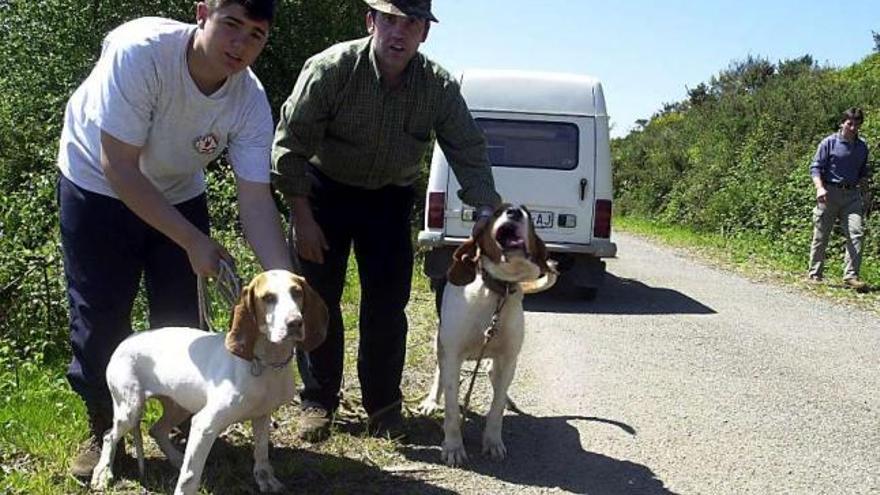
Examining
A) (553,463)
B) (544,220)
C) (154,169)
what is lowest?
(553,463)

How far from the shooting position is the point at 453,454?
394 centimetres

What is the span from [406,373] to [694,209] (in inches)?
757

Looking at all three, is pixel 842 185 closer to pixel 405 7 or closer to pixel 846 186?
pixel 846 186

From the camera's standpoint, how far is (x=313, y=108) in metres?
3.94

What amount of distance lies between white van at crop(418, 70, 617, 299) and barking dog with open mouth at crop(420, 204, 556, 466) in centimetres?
528

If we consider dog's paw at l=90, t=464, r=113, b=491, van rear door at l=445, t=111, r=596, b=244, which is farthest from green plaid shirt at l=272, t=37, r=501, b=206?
van rear door at l=445, t=111, r=596, b=244

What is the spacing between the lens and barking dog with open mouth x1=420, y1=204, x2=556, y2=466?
3844mm

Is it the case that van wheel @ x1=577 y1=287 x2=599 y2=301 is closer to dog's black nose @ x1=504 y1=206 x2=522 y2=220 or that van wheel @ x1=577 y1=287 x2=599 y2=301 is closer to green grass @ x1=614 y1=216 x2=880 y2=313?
green grass @ x1=614 y1=216 x2=880 y2=313

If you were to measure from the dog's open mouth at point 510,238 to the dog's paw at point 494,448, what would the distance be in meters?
0.88

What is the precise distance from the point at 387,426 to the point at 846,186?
839 centimetres

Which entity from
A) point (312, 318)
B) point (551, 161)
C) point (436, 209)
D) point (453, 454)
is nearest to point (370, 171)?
point (312, 318)

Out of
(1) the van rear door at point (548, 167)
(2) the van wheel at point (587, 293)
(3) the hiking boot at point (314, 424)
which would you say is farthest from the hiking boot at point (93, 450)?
(2) the van wheel at point (587, 293)

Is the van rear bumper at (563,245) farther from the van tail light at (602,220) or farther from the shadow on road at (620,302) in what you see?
the shadow on road at (620,302)

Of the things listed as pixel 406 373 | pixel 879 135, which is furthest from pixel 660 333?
pixel 879 135
